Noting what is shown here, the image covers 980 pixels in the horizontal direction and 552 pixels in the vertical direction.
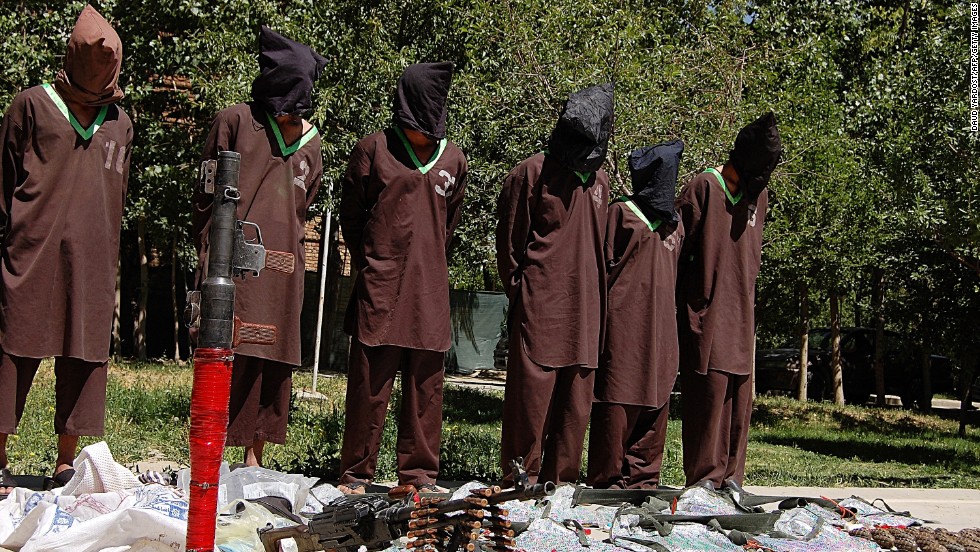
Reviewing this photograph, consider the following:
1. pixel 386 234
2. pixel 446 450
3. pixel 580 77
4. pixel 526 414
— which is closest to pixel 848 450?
pixel 580 77

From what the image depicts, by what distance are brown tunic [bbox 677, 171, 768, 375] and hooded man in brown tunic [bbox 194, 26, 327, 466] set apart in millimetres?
2391

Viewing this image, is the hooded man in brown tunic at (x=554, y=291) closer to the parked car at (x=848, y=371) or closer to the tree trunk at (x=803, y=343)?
the tree trunk at (x=803, y=343)

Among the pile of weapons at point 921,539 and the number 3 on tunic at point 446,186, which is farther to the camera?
the number 3 on tunic at point 446,186

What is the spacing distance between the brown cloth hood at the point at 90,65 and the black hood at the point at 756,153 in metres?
3.57

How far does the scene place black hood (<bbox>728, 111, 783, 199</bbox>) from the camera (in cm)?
628

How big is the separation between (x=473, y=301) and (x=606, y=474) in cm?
1498

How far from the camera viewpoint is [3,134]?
481 centimetres

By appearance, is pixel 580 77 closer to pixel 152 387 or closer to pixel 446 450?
pixel 446 450

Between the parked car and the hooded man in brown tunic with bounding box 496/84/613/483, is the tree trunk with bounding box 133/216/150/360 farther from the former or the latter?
the parked car

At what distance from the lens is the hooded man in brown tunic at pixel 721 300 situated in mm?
6293

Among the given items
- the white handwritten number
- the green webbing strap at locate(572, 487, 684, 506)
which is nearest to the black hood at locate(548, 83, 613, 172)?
the green webbing strap at locate(572, 487, 684, 506)

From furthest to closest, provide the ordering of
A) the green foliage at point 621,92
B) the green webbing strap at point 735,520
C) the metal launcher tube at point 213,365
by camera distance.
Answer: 1. the green foliage at point 621,92
2. the green webbing strap at point 735,520
3. the metal launcher tube at point 213,365

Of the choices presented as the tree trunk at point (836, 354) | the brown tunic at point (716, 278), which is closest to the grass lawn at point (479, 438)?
the tree trunk at point (836, 354)

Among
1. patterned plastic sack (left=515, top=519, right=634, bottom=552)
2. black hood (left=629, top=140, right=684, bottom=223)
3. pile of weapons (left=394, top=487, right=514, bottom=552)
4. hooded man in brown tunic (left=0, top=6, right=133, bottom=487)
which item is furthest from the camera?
black hood (left=629, top=140, right=684, bottom=223)
